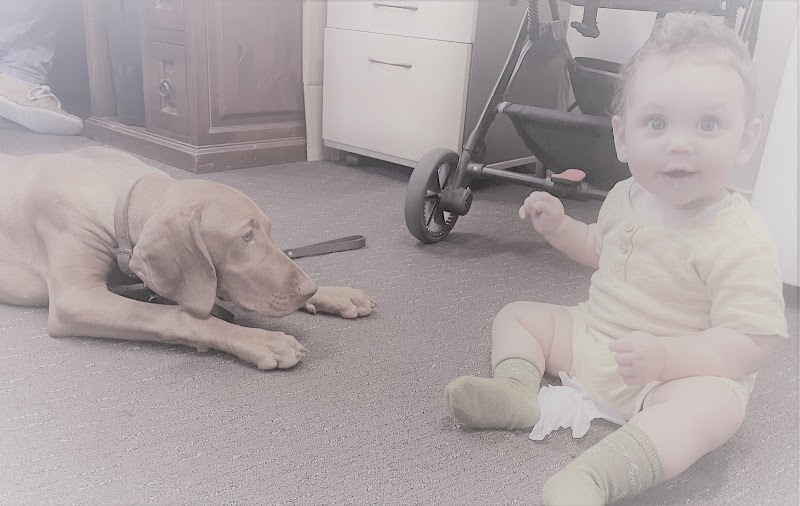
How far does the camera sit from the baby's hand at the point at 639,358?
0.60 m

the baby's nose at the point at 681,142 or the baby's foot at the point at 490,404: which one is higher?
the baby's nose at the point at 681,142

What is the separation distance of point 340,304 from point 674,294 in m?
0.46

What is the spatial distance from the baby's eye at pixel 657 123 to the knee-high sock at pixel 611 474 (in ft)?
0.97

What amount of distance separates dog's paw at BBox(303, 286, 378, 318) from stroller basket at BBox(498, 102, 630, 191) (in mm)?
506

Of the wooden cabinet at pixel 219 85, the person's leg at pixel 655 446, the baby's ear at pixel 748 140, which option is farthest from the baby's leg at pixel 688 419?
the wooden cabinet at pixel 219 85

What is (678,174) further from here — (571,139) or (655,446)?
(571,139)

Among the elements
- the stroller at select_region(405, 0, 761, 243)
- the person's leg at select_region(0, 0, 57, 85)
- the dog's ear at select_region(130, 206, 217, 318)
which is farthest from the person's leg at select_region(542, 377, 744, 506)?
the person's leg at select_region(0, 0, 57, 85)

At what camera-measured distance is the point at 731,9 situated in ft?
3.59

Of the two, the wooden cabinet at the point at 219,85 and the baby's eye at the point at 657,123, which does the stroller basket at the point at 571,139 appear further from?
the wooden cabinet at the point at 219,85

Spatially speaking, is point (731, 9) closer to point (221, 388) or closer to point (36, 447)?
point (221, 388)

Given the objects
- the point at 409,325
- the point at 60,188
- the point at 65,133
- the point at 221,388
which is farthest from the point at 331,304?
the point at 65,133

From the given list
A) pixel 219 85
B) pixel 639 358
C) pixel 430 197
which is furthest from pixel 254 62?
pixel 639 358

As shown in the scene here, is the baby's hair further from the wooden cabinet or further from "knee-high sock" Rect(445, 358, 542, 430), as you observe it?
the wooden cabinet

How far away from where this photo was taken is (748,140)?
0.65m
